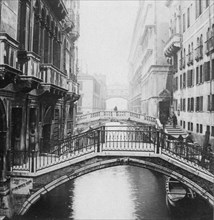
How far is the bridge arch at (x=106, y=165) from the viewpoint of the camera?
34.9 feet

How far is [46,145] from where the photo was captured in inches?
583

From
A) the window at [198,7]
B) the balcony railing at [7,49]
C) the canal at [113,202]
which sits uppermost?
the window at [198,7]

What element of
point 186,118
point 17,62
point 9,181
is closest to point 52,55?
point 17,62

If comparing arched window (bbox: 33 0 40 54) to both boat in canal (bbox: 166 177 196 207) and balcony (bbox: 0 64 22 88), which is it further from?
boat in canal (bbox: 166 177 196 207)

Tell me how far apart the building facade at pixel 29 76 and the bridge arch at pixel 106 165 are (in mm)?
1298

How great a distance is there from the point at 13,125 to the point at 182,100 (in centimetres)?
1721

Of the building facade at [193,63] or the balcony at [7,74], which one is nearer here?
the balcony at [7,74]

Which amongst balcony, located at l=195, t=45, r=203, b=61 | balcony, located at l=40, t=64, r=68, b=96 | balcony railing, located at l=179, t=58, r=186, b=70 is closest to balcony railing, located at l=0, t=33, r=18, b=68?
balcony, located at l=40, t=64, r=68, b=96

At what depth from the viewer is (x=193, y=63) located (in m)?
22.2

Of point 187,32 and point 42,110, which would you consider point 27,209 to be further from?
point 187,32

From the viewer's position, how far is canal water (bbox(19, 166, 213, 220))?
13.1 metres

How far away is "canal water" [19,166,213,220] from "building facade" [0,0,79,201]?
2.59m

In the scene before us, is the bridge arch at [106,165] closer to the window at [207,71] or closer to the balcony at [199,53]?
the window at [207,71]

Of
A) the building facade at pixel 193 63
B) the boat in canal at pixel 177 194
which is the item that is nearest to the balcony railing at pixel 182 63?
the building facade at pixel 193 63
